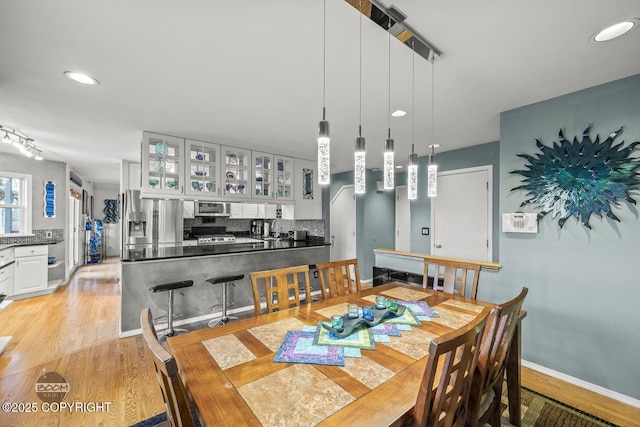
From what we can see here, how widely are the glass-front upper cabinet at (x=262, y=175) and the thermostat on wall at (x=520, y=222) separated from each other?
10.4 feet

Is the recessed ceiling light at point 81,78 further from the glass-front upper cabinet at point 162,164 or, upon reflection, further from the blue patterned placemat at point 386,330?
the blue patterned placemat at point 386,330

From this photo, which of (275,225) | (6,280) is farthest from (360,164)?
(6,280)

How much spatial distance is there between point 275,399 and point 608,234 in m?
2.69

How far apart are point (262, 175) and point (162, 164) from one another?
1.43m

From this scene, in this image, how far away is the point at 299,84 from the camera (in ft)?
7.19

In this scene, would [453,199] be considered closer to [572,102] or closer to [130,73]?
[572,102]

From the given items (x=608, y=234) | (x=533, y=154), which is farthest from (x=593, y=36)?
(x=608, y=234)

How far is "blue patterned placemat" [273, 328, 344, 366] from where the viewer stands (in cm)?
124

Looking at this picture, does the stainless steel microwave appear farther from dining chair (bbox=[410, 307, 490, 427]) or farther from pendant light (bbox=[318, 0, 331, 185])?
dining chair (bbox=[410, 307, 490, 427])

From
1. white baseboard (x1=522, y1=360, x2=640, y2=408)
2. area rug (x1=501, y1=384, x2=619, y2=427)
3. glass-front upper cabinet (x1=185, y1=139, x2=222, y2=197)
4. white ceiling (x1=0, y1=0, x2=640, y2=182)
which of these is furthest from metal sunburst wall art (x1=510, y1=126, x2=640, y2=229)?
glass-front upper cabinet (x1=185, y1=139, x2=222, y2=197)

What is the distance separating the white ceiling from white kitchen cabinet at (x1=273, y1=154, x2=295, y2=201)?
4.88ft

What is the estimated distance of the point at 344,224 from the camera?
6441 mm

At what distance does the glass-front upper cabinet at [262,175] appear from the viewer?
4328mm

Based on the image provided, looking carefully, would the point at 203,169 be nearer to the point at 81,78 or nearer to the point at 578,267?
the point at 81,78
